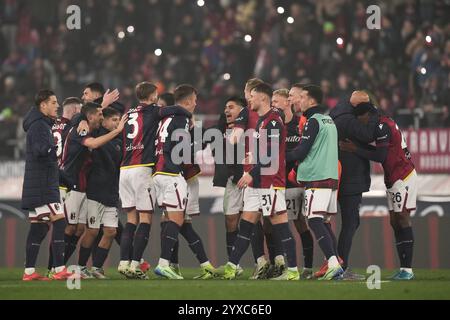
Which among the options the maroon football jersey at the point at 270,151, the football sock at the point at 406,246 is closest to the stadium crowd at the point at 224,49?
the football sock at the point at 406,246

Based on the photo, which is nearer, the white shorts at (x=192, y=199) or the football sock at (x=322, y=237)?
the football sock at (x=322, y=237)

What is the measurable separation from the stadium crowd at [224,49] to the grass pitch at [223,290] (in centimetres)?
793

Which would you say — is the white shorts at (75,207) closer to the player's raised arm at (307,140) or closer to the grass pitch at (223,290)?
the grass pitch at (223,290)

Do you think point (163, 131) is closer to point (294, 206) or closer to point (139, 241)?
point (139, 241)

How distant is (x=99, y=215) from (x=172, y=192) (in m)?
1.34

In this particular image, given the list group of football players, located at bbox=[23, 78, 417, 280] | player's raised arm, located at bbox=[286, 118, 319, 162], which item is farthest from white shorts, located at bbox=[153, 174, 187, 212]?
player's raised arm, located at bbox=[286, 118, 319, 162]

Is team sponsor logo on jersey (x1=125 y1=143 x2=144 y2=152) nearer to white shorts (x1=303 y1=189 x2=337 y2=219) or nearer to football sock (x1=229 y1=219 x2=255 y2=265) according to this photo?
football sock (x1=229 y1=219 x2=255 y2=265)

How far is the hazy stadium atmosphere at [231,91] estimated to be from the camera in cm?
1374

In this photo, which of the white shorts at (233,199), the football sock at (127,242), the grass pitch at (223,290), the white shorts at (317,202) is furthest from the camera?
the white shorts at (233,199)

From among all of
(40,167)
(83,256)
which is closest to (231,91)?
(83,256)

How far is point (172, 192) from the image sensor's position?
13914mm

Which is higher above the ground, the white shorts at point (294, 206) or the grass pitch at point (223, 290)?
the white shorts at point (294, 206)
